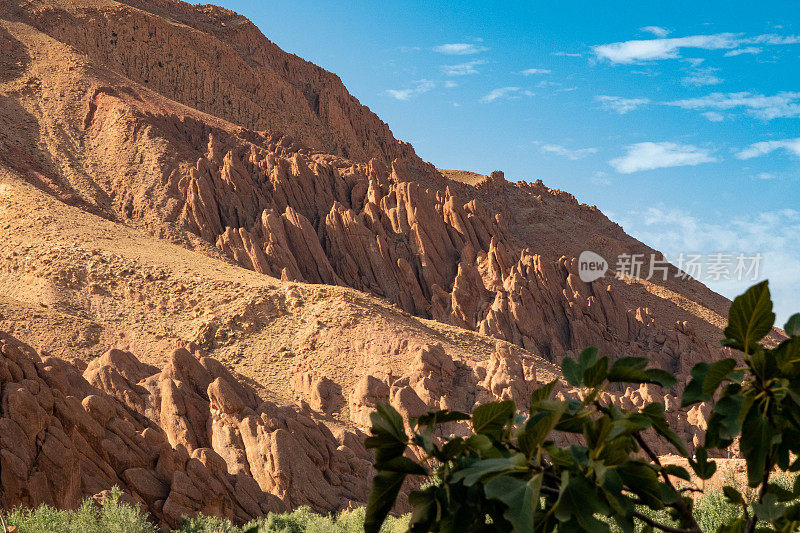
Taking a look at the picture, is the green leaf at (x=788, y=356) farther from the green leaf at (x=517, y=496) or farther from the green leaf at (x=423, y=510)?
the green leaf at (x=423, y=510)

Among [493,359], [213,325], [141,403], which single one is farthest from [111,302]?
[493,359]

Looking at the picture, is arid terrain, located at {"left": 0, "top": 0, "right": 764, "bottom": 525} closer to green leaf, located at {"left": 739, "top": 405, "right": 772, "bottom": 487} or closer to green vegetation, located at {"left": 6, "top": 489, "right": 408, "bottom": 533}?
green vegetation, located at {"left": 6, "top": 489, "right": 408, "bottom": 533}

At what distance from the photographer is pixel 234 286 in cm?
4625

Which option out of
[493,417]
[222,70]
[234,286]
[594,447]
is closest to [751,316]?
[594,447]

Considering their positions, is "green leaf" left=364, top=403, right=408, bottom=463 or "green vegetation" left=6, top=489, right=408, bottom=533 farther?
"green vegetation" left=6, top=489, right=408, bottom=533

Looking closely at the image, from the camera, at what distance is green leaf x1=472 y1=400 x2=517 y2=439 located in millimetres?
3596

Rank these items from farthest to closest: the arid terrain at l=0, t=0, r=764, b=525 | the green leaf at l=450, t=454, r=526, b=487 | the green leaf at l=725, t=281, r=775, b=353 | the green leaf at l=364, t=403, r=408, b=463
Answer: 1. the arid terrain at l=0, t=0, r=764, b=525
2. the green leaf at l=364, t=403, r=408, b=463
3. the green leaf at l=725, t=281, r=775, b=353
4. the green leaf at l=450, t=454, r=526, b=487

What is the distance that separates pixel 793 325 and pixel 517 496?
1.76 meters

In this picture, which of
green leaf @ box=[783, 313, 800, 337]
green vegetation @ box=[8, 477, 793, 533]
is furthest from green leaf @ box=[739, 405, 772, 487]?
green vegetation @ box=[8, 477, 793, 533]

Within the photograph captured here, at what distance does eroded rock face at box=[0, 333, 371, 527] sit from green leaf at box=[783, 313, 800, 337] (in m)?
18.3

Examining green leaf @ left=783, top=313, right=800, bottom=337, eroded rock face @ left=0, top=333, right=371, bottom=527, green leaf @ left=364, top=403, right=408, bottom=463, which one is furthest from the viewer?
eroded rock face @ left=0, top=333, right=371, bottom=527

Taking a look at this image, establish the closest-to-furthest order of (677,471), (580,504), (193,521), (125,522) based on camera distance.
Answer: (580,504) → (677,471) → (125,522) → (193,521)

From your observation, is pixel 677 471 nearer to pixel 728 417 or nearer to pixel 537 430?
pixel 728 417

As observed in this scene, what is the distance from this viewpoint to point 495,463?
304 centimetres
